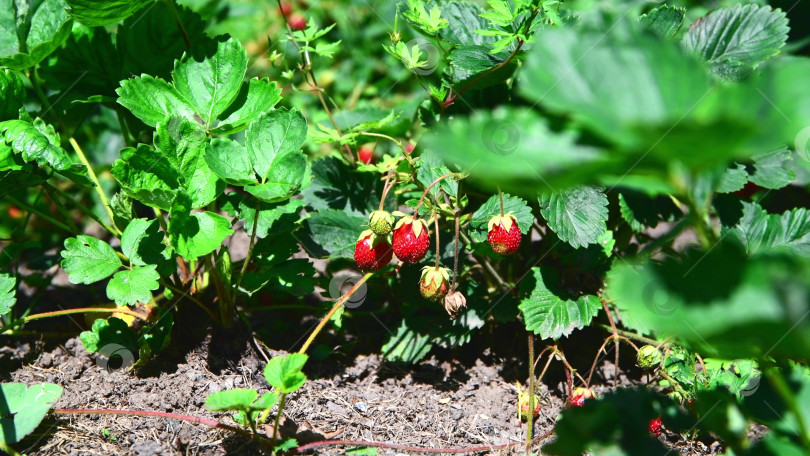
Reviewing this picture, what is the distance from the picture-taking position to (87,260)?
1.30 m

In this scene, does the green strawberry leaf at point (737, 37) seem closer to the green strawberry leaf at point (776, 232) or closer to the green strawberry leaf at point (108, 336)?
the green strawberry leaf at point (776, 232)

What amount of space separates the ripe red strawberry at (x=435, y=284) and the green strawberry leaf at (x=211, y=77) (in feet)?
1.84

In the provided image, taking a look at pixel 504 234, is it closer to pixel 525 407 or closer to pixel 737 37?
pixel 525 407

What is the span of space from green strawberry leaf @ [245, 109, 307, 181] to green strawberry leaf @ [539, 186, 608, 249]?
510 millimetres

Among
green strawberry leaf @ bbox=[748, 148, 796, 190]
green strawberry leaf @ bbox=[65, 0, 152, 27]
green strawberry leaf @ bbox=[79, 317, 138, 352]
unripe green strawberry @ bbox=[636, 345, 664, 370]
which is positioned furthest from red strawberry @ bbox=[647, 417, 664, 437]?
green strawberry leaf @ bbox=[65, 0, 152, 27]

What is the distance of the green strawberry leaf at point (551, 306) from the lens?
1.41 m

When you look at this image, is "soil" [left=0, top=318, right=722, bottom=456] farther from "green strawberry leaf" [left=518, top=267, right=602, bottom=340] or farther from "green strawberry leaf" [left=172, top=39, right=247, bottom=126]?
"green strawberry leaf" [left=172, top=39, right=247, bottom=126]

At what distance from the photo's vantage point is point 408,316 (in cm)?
160

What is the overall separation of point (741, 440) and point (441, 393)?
76 cm

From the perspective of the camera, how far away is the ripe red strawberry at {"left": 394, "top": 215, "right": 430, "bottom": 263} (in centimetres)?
129

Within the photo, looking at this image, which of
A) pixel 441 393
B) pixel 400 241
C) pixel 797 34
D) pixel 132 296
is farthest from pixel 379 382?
pixel 797 34

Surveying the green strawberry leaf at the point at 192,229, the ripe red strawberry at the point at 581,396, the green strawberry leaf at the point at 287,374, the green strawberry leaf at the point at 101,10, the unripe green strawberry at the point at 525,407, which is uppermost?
the green strawberry leaf at the point at 101,10

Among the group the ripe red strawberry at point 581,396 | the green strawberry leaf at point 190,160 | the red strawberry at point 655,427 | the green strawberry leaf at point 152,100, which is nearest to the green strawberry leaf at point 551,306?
the ripe red strawberry at point 581,396

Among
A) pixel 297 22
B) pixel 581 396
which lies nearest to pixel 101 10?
pixel 581 396
